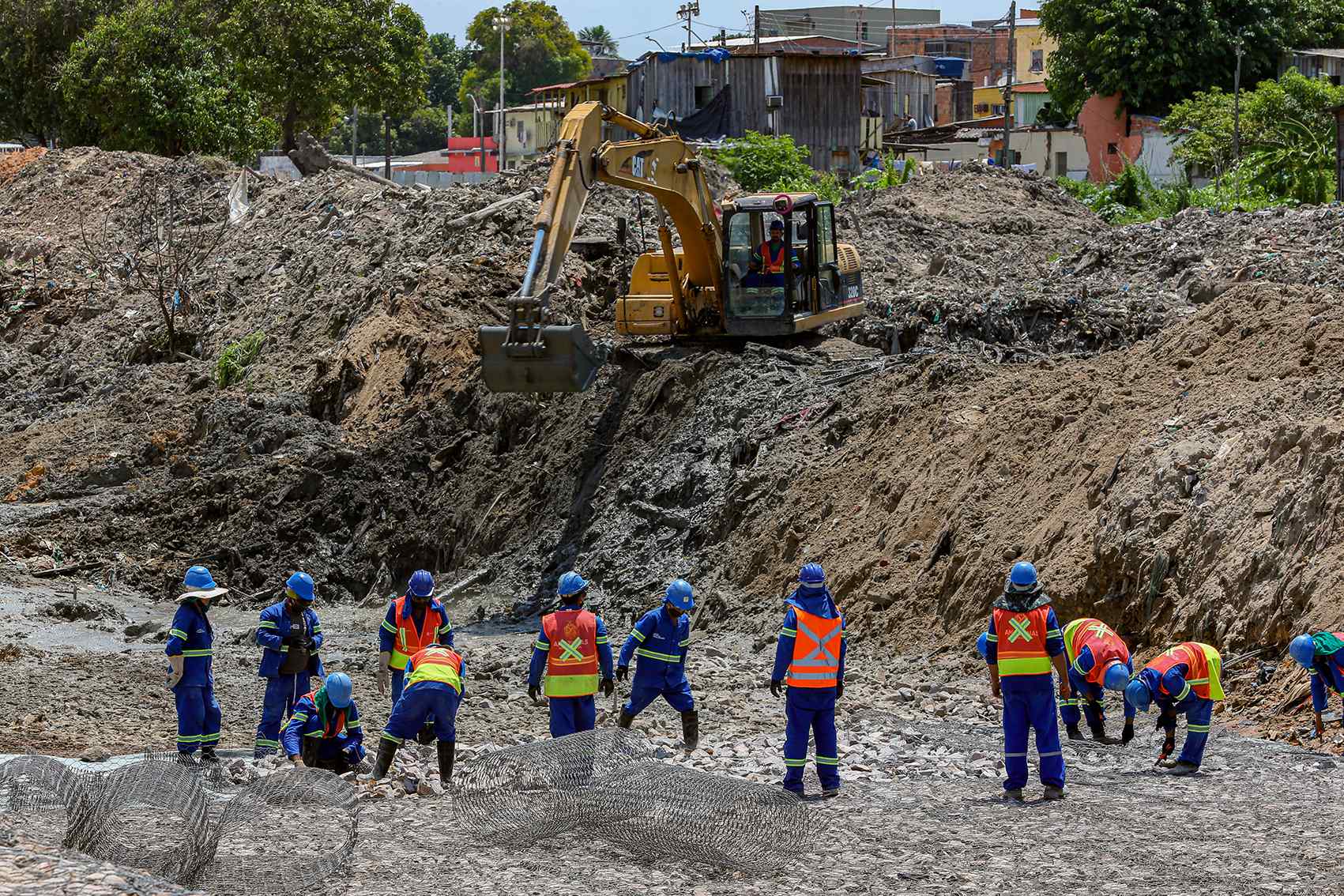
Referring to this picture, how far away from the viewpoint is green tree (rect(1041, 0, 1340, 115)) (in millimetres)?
48844

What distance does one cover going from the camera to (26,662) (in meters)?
15.4

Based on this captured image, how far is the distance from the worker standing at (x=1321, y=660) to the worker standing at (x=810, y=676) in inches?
115

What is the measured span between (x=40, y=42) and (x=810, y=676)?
4447 centimetres

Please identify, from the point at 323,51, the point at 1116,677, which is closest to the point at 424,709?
the point at 1116,677

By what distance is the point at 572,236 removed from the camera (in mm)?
18422

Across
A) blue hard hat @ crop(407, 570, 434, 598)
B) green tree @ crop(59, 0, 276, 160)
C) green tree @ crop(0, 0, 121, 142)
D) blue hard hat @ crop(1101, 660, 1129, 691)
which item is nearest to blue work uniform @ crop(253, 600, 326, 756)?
blue hard hat @ crop(407, 570, 434, 598)

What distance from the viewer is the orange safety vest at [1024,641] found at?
10.1 meters

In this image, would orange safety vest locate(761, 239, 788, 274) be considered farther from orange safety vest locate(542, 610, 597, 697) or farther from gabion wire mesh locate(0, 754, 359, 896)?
gabion wire mesh locate(0, 754, 359, 896)

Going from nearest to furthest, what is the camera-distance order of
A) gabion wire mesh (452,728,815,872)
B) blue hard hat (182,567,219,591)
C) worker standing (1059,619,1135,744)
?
gabion wire mesh (452,728,815,872)
worker standing (1059,619,1135,744)
blue hard hat (182,567,219,591)

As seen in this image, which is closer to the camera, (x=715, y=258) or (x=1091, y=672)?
(x=1091, y=672)

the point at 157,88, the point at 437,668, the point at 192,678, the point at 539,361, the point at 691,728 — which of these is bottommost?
the point at 691,728

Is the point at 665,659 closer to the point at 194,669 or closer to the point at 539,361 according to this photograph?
the point at 194,669

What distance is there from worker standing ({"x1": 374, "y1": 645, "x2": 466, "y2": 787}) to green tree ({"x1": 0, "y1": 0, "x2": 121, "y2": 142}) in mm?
41870

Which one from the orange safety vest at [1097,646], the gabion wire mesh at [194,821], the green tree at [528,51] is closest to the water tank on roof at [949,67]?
the green tree at [528,51]
